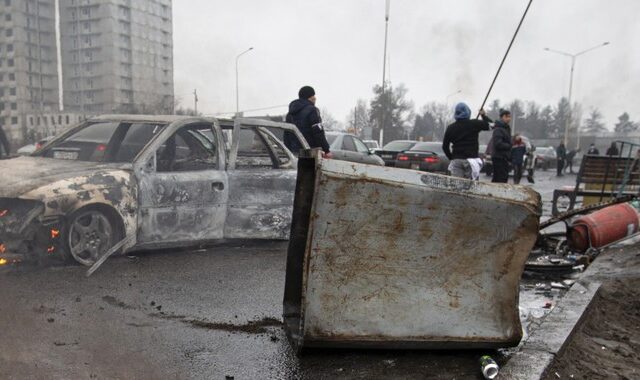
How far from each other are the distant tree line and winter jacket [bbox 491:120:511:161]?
52896 mm

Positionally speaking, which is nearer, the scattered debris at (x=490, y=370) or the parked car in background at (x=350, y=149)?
the scattered debris at (x=490, y=370)

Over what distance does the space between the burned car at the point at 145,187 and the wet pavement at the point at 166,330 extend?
327mm

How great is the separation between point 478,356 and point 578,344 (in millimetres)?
820

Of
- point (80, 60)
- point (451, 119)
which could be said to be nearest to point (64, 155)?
point (80, 60)

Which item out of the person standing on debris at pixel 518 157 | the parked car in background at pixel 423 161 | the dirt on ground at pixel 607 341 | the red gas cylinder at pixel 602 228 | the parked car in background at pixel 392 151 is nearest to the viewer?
the dirt on ground at pixel 607 341

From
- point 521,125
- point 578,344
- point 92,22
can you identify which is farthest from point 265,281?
point 521,125

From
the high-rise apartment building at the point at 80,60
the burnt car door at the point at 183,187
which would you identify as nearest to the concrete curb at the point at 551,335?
the burnt car door at the point at 183,187

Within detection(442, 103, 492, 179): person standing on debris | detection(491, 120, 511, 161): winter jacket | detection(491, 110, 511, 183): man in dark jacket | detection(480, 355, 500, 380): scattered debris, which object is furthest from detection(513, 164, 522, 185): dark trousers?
detection(480, 355, 500, 380): scattered debris

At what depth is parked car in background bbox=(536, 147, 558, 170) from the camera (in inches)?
1232

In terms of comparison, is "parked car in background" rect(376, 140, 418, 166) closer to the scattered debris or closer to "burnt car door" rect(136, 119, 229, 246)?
"burnt car door" rect(136, 119, 229, 246)

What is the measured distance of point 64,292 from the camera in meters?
3.97

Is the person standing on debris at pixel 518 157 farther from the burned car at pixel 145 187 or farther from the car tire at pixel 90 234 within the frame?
the car tire at pixel 90 234

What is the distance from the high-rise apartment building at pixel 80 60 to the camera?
1454 inches

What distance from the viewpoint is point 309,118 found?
7.24m
